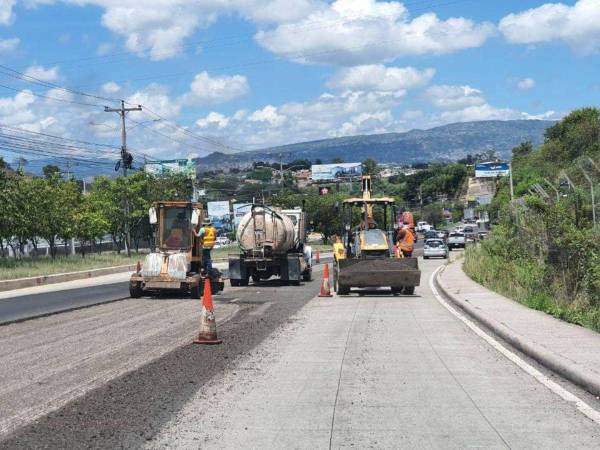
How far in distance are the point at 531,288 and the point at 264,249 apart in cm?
1043

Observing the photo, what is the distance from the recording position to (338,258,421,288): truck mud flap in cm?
2202

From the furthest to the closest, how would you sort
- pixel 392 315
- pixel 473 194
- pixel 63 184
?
pixel 473 194, pixel 63 184, pixel 392 315

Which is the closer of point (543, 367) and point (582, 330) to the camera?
point (543, 367)

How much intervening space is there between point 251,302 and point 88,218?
1106 inches

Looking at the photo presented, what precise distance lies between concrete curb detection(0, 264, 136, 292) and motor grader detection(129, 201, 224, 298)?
8.12 meters

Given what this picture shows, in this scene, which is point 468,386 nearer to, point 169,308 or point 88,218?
point 169,308

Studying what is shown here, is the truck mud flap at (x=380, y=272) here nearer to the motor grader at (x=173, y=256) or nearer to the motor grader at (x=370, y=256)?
the motor grader at (x=370, y=256)

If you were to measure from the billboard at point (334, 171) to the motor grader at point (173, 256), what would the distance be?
12227 centimetres

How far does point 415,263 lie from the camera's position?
72.7ft

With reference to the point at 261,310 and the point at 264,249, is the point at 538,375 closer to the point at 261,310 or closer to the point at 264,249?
the point at 261,310

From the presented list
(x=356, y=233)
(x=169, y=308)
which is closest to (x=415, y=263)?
(x=356, y=233)

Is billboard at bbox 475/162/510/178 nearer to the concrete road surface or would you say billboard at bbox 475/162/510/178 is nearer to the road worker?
the road worker

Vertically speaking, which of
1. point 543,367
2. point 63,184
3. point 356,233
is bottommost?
point 543,367

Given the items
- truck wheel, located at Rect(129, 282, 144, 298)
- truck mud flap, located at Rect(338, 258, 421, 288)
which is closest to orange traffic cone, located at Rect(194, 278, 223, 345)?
truck mud flap, located at Rect(338, 258, 421, 288)
